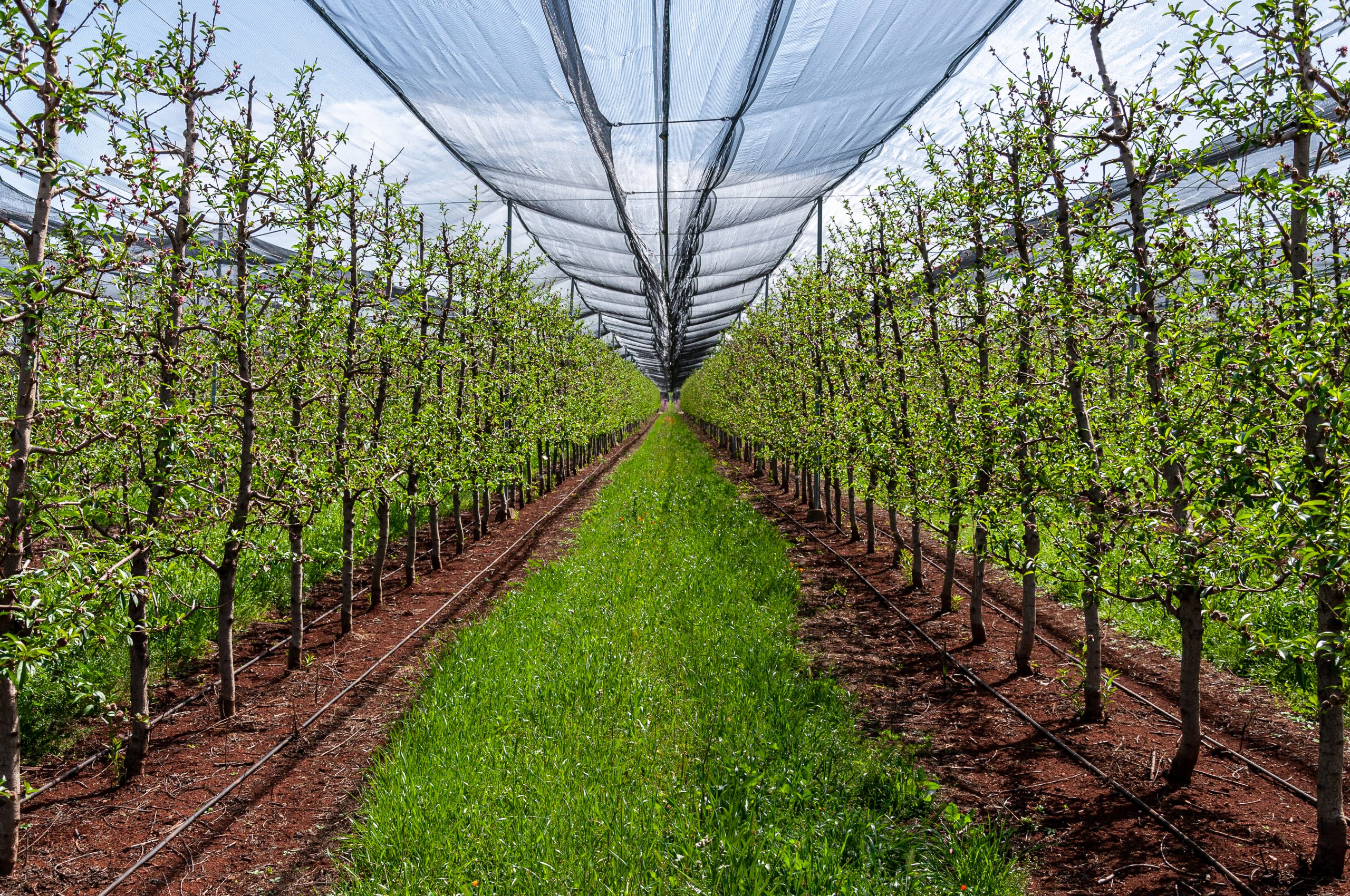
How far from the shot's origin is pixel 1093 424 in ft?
16.5

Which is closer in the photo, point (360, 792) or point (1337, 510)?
point (1337, 510)

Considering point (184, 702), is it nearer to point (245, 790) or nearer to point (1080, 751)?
point (245, 790)

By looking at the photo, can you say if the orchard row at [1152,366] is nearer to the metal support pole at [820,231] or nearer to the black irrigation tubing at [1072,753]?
the black irrigation tubing at [1072,753]

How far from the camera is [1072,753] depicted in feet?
15.9

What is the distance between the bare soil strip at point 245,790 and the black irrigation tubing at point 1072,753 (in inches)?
192

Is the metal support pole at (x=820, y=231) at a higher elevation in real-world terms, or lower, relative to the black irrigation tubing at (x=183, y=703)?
higher

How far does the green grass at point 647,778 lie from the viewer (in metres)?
3.59

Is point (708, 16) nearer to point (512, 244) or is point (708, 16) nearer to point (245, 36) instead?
point (245, 36)

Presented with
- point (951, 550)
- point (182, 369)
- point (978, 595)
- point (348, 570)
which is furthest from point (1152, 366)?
point (348, 570)

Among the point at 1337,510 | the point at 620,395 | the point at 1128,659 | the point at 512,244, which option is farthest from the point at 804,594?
the point at 620,395

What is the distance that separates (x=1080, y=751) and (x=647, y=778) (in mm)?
3186

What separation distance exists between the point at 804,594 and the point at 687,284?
815 centimetres

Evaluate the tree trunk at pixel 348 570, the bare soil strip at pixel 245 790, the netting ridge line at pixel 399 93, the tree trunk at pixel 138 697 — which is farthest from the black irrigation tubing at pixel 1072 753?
the netting ridge line at pixel 399 93

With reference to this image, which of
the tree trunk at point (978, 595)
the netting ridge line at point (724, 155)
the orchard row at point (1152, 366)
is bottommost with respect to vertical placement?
the tree trunk at point (978, 595)
